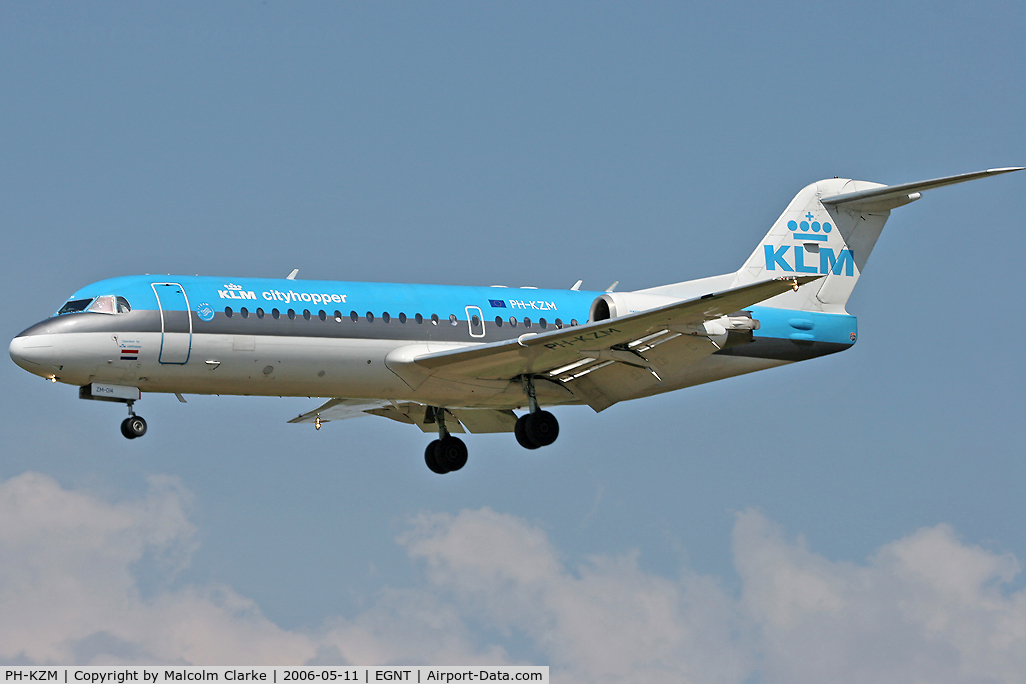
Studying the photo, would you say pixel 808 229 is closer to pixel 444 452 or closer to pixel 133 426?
pixel 444 452

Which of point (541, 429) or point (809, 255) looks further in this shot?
point (809, 255)

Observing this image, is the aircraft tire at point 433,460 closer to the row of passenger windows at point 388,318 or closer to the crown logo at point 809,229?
the row of passenger windows at point 388,318

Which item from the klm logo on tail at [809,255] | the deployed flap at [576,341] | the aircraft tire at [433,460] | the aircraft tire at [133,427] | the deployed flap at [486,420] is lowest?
the aircraft tire at [133,427]

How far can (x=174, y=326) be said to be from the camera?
28094 mm

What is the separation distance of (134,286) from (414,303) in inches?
227

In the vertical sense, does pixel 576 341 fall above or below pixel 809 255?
below

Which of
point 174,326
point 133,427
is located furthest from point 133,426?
point 174,326

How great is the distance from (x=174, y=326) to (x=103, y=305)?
1.40 meters

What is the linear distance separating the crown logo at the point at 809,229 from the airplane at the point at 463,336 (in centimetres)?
2

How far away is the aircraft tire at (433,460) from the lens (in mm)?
34344

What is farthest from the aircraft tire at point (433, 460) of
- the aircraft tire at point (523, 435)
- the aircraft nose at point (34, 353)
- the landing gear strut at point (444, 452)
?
the aircraft nose at point (34, 353)

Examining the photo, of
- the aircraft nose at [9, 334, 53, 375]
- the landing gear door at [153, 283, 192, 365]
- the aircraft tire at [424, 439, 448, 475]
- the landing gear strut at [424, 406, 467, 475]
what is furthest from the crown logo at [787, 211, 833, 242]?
the aircraft nose at [9, 334, 53, 375]

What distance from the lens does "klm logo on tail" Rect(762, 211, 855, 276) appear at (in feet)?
113

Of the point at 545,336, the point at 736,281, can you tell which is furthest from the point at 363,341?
the point at 736,281
